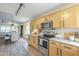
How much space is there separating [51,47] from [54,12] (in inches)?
53.5

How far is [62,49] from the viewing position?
10.4ft

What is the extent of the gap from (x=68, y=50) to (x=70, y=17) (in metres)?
1.00

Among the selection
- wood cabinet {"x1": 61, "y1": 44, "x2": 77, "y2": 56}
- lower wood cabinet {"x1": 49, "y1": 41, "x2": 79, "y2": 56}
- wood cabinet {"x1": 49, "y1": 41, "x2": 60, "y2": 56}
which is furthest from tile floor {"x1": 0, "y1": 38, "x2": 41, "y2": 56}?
wood cabinet {"x1": 61, "y1": 44, "x2": 77, "y2": 56}

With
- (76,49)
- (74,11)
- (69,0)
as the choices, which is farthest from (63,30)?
(69,0)

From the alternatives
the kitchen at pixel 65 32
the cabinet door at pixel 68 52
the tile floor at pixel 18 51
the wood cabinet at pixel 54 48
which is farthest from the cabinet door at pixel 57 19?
the tile floor at pixel 18 51

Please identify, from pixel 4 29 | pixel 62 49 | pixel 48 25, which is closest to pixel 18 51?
pixel 48 25

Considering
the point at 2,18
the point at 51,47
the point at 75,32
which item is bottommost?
the point at 51,47

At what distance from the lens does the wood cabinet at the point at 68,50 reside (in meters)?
2.62

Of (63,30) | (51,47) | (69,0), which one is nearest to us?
(69,0)

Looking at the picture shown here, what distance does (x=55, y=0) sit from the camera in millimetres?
1624

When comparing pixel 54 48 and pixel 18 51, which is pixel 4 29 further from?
pixel 54 48

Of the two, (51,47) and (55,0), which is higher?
(55,0)

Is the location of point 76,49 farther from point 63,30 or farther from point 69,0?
point 63,30

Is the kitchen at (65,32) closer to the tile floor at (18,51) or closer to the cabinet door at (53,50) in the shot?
the cabinet door at (53,50)
